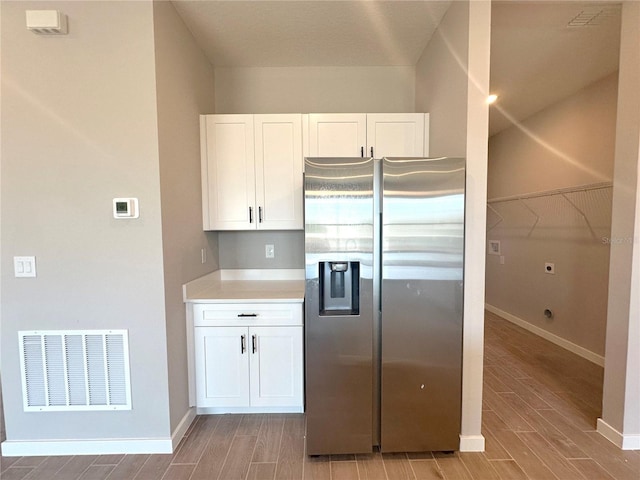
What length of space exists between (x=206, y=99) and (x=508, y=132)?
4.26 m

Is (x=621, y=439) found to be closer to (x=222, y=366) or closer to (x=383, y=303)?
(x=383, y=303)

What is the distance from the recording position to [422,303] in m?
1.67

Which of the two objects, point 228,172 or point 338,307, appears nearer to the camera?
point 338,307

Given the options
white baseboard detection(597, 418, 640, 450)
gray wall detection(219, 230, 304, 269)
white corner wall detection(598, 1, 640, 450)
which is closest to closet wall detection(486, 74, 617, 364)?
white corner wall detection(598, 1, 640, 450)

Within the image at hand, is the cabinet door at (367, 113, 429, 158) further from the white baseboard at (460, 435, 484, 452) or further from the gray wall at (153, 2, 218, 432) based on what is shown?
the white baseboard at (460, 435, 484, 452)

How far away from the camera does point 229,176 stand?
2369mm

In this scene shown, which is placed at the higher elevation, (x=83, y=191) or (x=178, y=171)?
(x=178, y=171)

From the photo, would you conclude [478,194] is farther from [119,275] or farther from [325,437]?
[119,275]

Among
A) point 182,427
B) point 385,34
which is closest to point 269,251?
point 182,427

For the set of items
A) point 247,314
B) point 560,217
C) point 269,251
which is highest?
point 560,217

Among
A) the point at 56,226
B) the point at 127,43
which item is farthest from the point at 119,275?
the point at 127,43

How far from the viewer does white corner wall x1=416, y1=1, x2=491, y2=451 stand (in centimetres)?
166

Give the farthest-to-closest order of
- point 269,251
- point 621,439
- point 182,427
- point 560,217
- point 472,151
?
point 560,217, point 269,251, point 182,427, point 621,439, point 472,151

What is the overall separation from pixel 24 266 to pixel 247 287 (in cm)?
138
